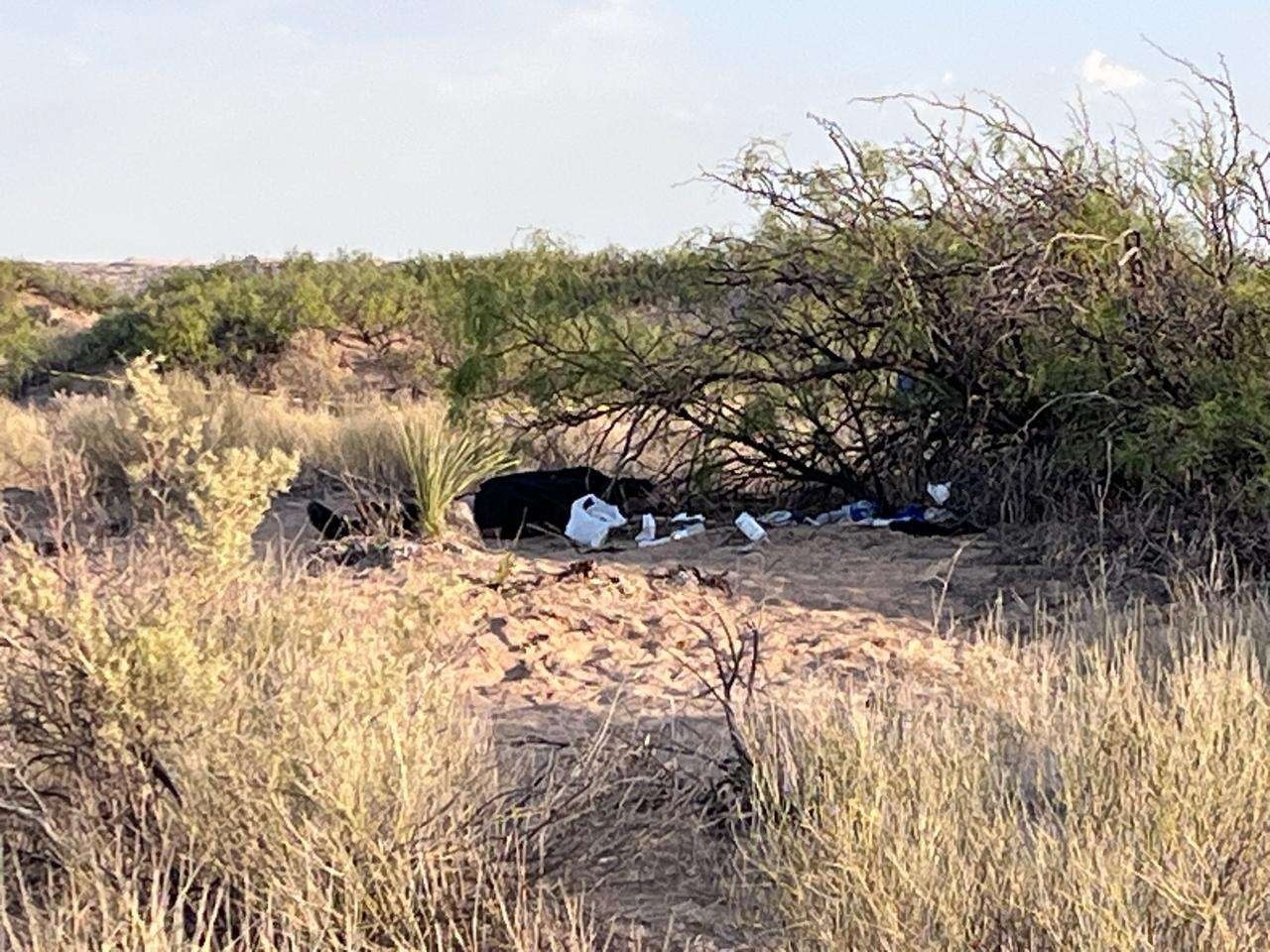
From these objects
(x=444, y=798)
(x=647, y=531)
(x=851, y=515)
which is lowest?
(x=647, y=531)

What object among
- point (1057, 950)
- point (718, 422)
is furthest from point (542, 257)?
point (1057, 950)

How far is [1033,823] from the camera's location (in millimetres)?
3967

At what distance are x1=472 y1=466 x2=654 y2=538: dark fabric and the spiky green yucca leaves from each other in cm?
18

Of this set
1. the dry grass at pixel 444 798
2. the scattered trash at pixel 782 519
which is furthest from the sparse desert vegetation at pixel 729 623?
the scattered trash at pixel 782 519

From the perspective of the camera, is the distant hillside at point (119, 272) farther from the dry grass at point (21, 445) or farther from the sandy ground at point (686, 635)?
the sandy ground at point (686, 635)

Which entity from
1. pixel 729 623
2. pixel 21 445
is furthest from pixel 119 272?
pixel 729 623

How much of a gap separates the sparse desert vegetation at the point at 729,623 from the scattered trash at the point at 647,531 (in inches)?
12.2

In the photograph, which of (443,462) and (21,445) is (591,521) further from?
(21,445)

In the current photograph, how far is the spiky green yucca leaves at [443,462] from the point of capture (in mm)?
10812

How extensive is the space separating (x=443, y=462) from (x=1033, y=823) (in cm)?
752

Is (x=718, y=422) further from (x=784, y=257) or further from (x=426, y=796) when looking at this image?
(x=426, y=796)

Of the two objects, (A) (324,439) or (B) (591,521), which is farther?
(A) (324,439)

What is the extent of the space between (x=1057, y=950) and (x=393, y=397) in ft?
66.5

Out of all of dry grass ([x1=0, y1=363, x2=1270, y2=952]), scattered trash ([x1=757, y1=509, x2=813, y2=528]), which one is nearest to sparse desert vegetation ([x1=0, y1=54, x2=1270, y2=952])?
dry grass ([x1=0, y1=363, x2=1270, y2=952])
